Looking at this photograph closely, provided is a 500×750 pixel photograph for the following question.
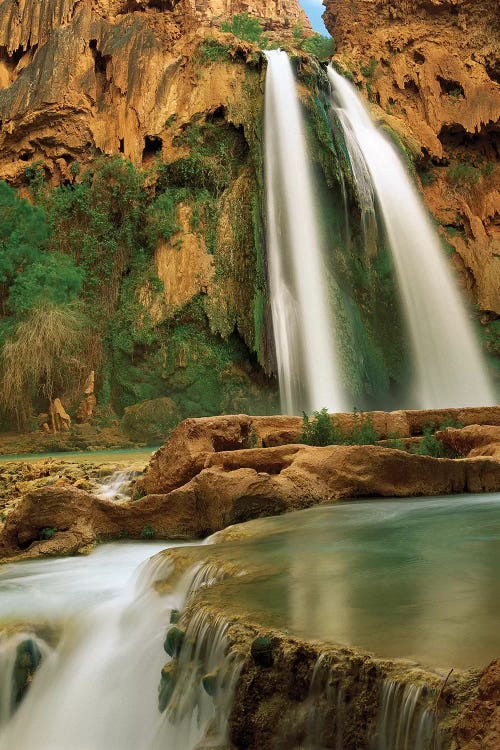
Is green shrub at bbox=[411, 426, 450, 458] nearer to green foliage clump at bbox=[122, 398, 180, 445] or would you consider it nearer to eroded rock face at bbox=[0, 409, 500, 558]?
eroded rock face at bbox=[0, 409, 500, 558]

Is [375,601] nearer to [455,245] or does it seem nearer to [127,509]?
[127,509]

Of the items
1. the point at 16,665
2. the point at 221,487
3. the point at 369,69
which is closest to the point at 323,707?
the point at 16,665

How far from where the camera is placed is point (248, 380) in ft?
68.9

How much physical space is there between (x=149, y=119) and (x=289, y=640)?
23.1 m

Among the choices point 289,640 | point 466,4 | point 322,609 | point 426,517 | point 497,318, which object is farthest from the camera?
point 466,4

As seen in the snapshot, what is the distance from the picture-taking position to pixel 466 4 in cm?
2859

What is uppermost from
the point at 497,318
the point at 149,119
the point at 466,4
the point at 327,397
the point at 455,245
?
the point at 466,4

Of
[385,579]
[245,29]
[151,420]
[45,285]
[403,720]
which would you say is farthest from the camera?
[245,29]

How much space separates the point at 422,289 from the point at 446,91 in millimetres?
9908

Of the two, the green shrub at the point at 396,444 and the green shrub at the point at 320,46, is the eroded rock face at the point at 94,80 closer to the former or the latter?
the green shrub at the point at 320,46

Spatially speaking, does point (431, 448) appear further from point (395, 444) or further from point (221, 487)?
point (221, 487)

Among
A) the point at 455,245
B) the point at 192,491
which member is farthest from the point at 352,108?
the point at 192,491

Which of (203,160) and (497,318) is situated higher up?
(203,160)

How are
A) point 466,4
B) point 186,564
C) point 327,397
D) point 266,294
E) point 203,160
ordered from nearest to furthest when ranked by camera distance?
point 186,564, point 327,397, point 266,294, point 203,160, point 466,4
